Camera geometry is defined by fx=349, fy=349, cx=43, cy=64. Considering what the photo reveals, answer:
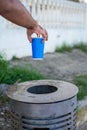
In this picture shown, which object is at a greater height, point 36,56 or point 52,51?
point 36,56

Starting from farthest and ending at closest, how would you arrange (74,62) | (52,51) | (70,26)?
1. (70,26)
2. (52,51)
3. (74,62)

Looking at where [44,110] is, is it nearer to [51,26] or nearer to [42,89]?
[42,89]

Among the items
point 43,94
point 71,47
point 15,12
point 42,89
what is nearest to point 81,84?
point 42,89

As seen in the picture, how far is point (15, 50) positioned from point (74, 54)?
212 cm

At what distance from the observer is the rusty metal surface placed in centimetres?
299

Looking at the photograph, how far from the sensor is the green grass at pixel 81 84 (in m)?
5.16

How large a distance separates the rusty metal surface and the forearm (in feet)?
2.12

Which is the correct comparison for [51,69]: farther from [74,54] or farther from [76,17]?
[76,17]

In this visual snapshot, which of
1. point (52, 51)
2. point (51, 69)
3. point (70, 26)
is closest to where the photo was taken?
point (51, 69)

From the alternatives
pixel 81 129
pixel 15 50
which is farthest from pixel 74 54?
pixel 81 129

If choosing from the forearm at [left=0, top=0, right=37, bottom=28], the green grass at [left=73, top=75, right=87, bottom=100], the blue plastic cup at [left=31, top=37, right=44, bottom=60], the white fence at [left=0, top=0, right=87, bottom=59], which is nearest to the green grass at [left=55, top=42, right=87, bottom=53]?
the white fence at [left=0, top=0, right=87, bottom=59]

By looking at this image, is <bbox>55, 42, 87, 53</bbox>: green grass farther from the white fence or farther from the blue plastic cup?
the blue plastic cup

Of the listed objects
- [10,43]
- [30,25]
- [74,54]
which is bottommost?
[74,54]

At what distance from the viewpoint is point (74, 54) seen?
878cm
